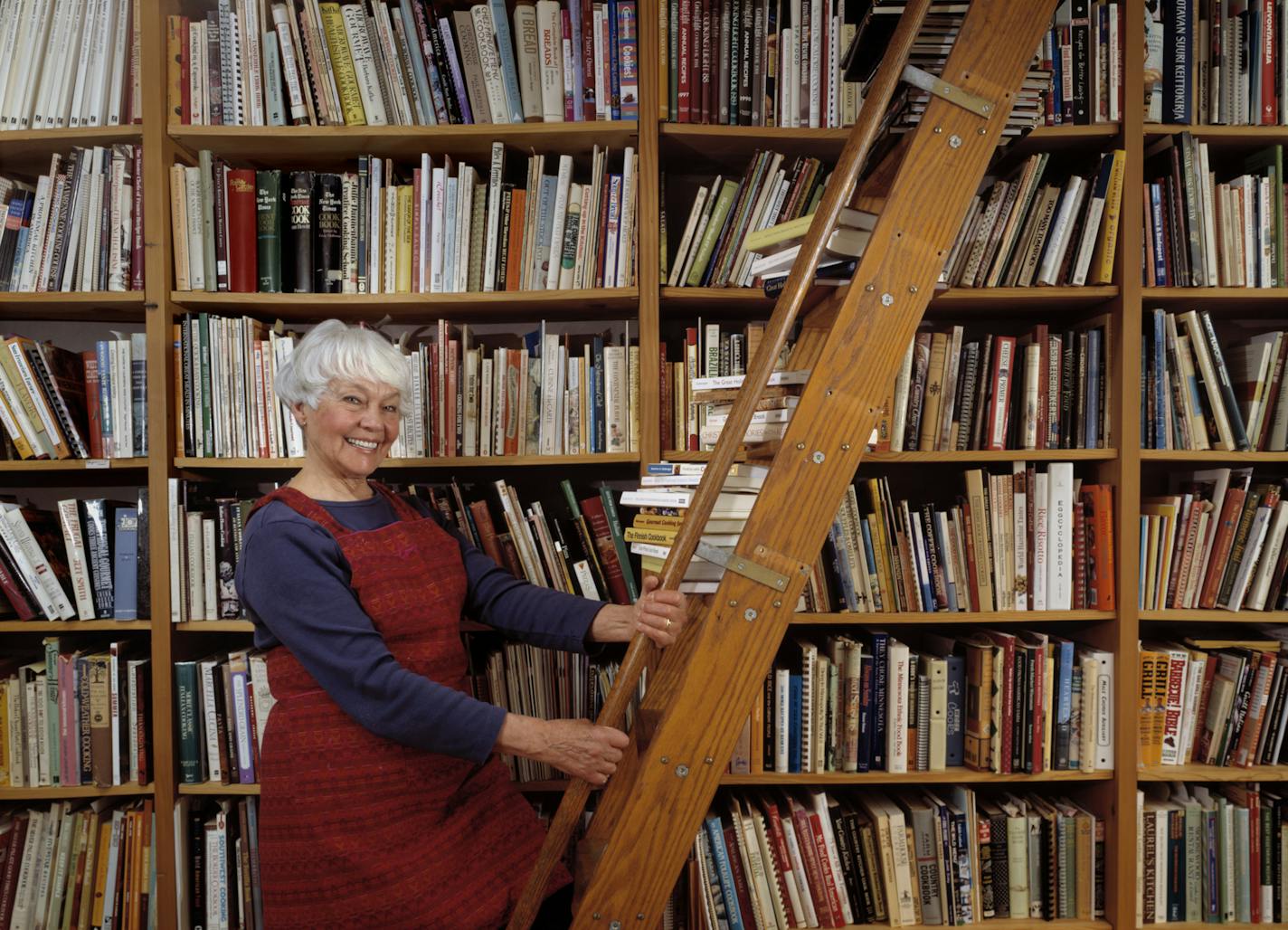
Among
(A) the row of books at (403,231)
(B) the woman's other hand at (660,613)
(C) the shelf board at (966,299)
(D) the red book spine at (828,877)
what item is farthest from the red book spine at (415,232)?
(D) the red book spine at (828,877)

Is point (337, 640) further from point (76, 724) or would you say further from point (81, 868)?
point (81, 868)

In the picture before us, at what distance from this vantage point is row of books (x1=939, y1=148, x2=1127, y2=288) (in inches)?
69.8

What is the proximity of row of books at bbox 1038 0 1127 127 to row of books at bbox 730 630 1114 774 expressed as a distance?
1237 mm

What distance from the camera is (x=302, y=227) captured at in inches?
72.2

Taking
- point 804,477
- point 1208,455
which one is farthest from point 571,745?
point 1208,455

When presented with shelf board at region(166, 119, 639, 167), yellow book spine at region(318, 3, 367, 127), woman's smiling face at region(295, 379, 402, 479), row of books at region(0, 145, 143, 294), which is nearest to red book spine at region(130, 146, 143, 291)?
row of books at region(0, 145, 143, 294)

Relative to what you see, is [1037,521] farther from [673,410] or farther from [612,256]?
[612,256]

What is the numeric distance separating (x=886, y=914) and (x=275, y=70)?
2429 millimetres

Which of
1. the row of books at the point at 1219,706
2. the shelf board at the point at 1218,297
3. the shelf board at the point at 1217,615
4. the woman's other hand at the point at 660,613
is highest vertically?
the shelf board at the point at 1218,297

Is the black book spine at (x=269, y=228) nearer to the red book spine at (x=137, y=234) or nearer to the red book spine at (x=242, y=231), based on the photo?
the red book spine at (x=242, y=231)

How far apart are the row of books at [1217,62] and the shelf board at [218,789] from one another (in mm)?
2581

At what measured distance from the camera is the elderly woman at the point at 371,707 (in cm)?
123

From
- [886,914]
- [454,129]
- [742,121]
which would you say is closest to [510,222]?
[454,129]

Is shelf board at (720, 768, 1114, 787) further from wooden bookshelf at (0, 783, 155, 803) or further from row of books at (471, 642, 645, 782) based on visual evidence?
wooden bookshelf at (0, 783, 155, 803)
